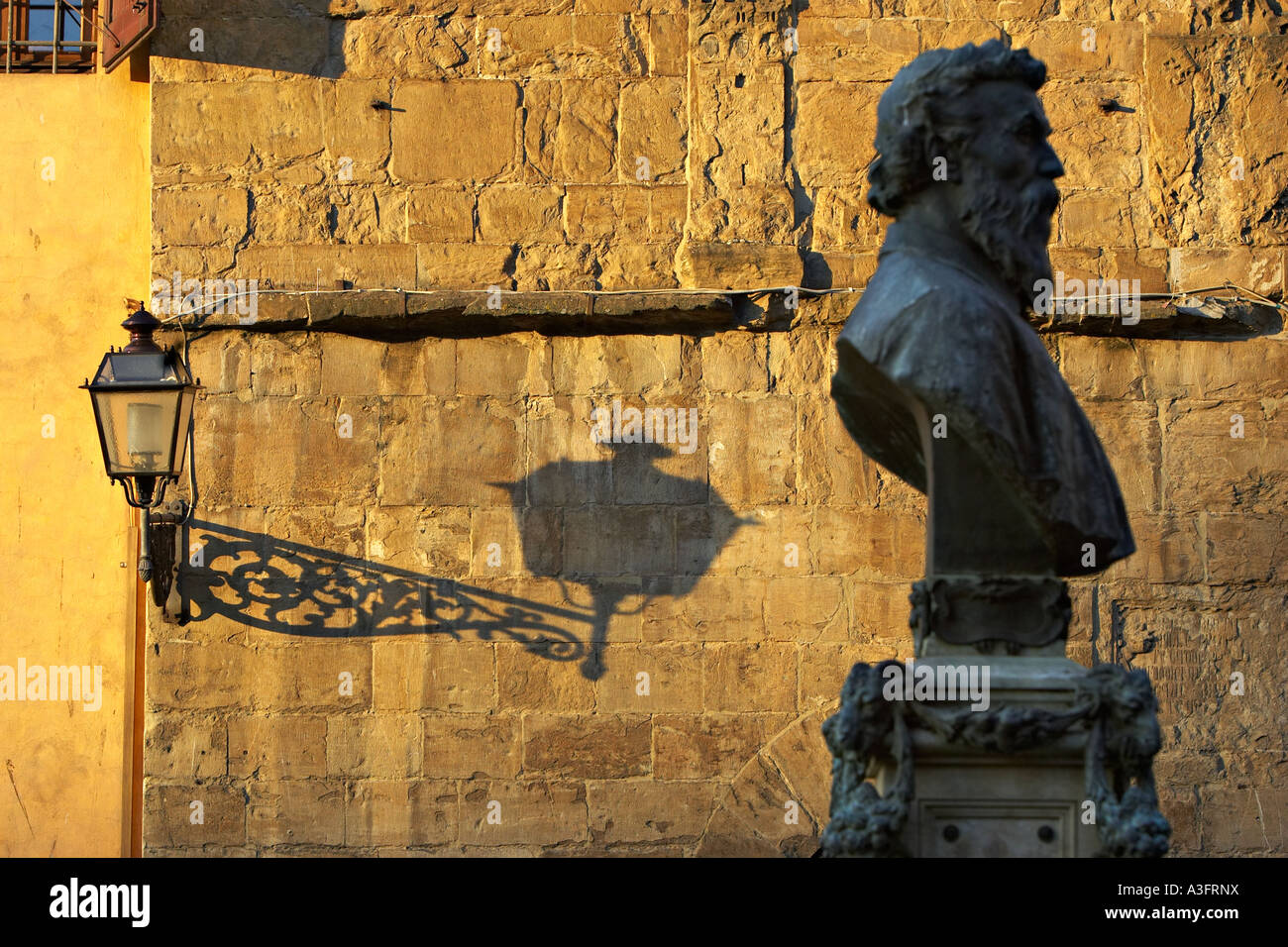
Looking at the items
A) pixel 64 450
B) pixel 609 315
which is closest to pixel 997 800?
pixel 609 315

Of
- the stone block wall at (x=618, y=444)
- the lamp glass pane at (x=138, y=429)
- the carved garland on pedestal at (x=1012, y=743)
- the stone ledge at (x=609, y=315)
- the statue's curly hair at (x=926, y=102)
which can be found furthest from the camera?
the stone ledge at (x=609, y=315)

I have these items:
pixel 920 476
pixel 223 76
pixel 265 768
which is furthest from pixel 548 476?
pixel 920 476

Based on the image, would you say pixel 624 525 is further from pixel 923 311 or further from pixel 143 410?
pixel 923 311

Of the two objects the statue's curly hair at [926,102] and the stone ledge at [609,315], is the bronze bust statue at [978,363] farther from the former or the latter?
the stone ledge at [609,315]

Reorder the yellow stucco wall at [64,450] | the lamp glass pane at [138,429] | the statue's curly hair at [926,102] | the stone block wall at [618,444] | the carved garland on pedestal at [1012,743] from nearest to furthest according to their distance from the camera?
the carved garland on pedestal at [1012,743], the statue's curly hair at [926,102], the lamp glass pane at [138,429], the stone block wall at [618,444], the yellow stucco wall at [64,450]

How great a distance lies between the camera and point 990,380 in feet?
11.4

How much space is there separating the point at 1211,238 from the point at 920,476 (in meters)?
→ 3.62

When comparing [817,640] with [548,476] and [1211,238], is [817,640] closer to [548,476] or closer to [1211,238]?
[548,476]

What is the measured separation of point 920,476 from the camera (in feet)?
13.0

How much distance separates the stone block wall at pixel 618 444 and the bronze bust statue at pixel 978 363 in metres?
3.14

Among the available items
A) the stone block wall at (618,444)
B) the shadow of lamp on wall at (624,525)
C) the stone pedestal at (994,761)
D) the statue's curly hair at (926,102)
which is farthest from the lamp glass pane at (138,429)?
the stone pedestal at (994,761)

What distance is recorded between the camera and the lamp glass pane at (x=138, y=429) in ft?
20.0

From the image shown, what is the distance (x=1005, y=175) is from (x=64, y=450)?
4673 mm

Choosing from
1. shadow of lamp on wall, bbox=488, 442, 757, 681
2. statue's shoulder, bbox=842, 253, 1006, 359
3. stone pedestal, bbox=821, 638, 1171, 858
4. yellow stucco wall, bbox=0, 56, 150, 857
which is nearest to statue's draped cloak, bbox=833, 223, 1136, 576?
statue's shoulder, bbox=842, 253, 1006, 359
